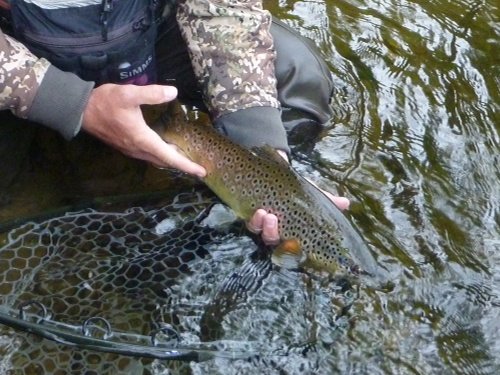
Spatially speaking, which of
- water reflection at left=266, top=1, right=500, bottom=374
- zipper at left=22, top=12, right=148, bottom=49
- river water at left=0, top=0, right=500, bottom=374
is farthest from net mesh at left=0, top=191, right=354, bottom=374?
zipper at left=22, top=12, right=148, bottom=49

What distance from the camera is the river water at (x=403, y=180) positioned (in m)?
2.71

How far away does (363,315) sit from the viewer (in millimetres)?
2770

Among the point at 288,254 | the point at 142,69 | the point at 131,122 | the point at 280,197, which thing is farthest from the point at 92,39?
the point at 288,254

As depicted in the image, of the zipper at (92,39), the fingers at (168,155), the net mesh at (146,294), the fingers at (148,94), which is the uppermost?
the fingers at (148,94)

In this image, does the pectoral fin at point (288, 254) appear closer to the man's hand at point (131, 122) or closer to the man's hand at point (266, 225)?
the man's hand at point (266, 225)

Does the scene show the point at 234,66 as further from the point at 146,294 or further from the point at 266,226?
the point at 146,294

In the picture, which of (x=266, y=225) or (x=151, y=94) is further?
(x=266, y=225)

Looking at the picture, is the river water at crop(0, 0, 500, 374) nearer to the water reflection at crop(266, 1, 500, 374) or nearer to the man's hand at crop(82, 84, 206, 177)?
the water reflection at crop(266, 1, 500, 374)

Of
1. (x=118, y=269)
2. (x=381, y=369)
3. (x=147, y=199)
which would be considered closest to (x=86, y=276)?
(x=118, y=269)

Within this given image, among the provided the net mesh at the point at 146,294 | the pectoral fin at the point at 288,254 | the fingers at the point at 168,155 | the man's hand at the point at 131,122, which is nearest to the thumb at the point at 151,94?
the man's hand at the point at 131,122

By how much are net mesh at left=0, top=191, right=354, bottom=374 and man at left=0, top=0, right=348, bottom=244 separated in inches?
6.8

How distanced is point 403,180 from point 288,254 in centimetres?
95

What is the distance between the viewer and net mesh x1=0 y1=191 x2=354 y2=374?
2.42m

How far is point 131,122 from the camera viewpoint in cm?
270
